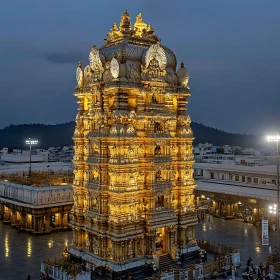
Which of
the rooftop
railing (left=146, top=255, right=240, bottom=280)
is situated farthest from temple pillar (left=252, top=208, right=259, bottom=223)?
railing (left=146, top=255, right=240, bottom=280)

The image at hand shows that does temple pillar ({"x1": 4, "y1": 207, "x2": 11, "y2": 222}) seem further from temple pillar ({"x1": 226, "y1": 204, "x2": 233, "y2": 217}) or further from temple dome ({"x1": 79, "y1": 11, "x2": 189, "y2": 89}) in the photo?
temple pillar ({"x1": 226, "y1": 204, "x2": 233, "y2": 217})

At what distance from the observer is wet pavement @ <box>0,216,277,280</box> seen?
3288cm

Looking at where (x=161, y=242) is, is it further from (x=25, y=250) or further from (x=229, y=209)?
(x=229, y=209)

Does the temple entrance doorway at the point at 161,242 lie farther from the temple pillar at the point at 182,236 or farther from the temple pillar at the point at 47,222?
the temple pillar at the point at 47,222

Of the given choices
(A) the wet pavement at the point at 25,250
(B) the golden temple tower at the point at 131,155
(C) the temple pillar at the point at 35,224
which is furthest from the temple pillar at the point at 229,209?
(C) the temple pillar at the point at 35,224

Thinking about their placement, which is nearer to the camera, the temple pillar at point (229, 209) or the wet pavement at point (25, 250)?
the wet pavement at point (25, 250)

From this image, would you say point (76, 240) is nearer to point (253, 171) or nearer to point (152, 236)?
point (152, 236)

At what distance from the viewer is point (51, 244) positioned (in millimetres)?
40219

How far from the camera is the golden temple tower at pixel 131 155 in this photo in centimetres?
2959

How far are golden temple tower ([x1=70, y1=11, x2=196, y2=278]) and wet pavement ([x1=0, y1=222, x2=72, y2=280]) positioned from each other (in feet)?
13.2

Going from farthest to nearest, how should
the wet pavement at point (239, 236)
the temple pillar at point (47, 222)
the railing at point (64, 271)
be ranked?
the temple pillar at point (47, 222) < the wet pavement at point (239, 236) < the railing at point (64, 271)

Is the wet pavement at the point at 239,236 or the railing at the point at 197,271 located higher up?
the railing at the point at 197,271

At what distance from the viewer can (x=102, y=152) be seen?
30469 mm

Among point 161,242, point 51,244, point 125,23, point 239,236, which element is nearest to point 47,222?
point 51,244
